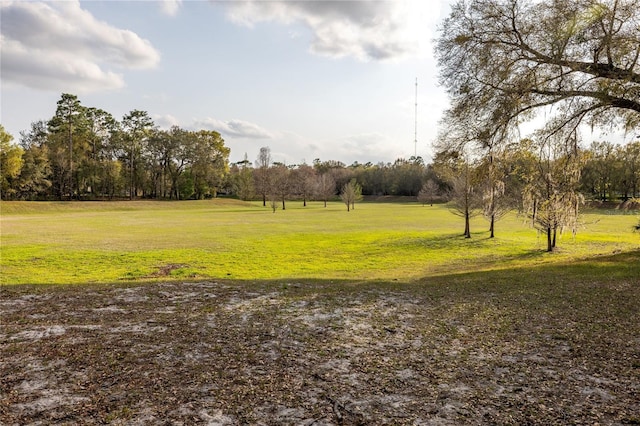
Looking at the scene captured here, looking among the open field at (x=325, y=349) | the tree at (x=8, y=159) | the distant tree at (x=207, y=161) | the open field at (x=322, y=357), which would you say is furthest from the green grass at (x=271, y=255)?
the distant tree at (x=207, y=161)

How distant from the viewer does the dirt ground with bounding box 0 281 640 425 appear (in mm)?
4727

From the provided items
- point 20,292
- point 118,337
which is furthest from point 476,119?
point 20,292

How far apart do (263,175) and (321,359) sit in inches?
3244

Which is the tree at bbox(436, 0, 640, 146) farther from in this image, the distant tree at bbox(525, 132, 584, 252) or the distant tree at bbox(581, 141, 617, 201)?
the distant tree at bbox(581, 141, 617, 201)

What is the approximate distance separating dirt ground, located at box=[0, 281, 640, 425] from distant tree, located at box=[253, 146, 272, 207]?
2989 inches

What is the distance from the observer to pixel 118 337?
24.3ft

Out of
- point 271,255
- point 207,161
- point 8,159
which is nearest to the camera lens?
point 271,255

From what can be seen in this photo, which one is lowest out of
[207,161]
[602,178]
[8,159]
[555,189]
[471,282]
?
[471,282]

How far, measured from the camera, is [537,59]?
43.6 feet

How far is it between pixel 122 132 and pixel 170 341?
9283 centimetres

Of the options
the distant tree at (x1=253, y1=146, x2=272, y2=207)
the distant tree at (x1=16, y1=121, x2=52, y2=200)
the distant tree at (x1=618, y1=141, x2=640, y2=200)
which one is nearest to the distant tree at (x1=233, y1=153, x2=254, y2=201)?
the distant tree at (x1=253, y1=146, x2=272, y2=207)

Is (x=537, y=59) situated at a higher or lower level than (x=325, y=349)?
higher

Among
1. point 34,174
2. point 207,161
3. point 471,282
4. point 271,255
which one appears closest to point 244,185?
point 207,161

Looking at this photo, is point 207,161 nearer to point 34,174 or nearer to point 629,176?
point 34,174
